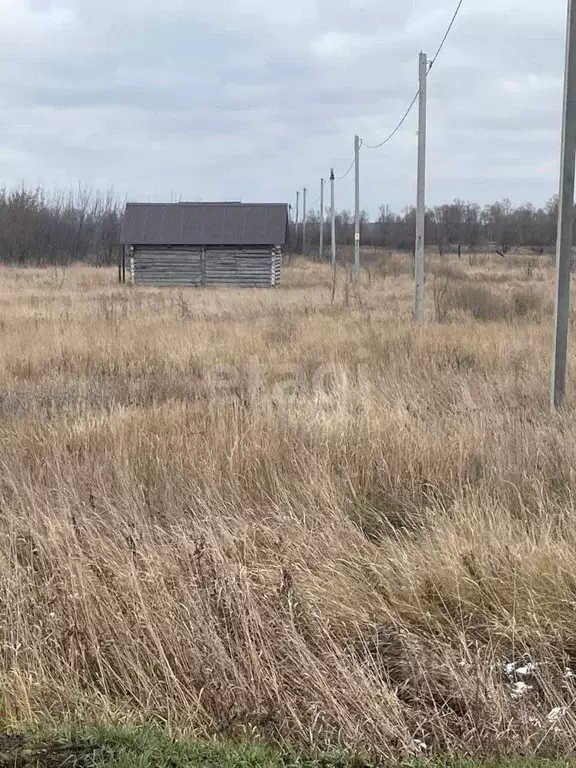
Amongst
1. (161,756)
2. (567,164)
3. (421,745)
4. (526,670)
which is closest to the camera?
(161,756)

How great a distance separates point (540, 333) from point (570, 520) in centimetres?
849

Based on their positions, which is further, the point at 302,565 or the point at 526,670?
the point at 302,565

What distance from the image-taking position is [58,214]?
72562 millimetres

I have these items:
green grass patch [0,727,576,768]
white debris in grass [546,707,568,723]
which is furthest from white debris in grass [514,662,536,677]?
green grass patch [0,727,576,768]

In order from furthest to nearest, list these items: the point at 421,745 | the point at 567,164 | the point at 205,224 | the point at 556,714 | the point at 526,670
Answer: the point at 205,224 → the point at 567,164 → the point at 526,670 → the point at 556,714 → the point at 421,745

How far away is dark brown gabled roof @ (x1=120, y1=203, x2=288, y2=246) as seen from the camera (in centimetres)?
3456

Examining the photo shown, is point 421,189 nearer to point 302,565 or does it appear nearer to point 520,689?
point 302,565

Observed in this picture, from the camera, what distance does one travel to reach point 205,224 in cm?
3553

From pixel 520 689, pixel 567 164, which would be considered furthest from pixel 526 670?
pixel 567 164

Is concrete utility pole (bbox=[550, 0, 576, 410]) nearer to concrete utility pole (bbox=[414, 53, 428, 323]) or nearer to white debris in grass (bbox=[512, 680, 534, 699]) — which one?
white debris in grass (bbox=[512, 680, 534, 699])

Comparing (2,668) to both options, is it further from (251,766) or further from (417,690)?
(417,690)

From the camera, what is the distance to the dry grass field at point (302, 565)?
2910 millimetres

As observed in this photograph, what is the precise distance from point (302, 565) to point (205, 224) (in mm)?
32987

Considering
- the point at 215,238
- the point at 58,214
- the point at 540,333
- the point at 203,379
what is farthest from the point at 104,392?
the point at 58,214
